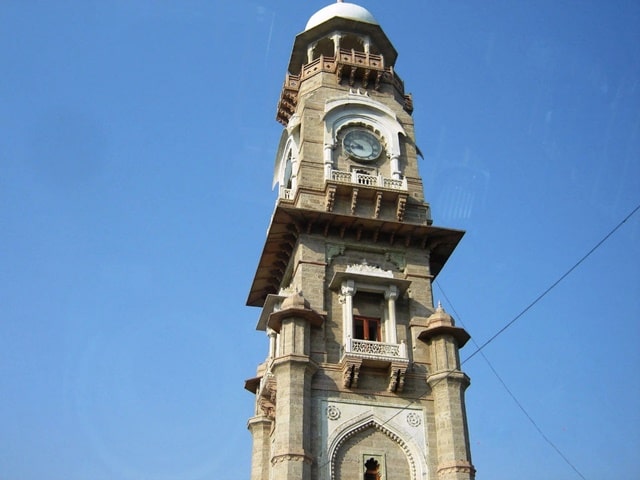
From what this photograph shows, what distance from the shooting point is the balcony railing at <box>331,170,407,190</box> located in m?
30.6

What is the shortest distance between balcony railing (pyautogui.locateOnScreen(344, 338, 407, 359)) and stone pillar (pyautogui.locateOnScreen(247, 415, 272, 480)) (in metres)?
7.02

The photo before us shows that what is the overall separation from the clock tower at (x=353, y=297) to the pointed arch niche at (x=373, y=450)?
0.04 meters

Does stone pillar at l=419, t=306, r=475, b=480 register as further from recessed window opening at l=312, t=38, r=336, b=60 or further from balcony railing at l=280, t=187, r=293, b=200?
recessed window opening at l=312, t=38, r=336, b=60

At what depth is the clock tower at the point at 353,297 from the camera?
82.7 feet

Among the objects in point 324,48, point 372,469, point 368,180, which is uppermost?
point 324,48

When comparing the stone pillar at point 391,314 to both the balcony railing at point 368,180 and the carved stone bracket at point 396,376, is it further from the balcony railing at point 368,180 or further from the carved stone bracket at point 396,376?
the balcony railing at point 368,180

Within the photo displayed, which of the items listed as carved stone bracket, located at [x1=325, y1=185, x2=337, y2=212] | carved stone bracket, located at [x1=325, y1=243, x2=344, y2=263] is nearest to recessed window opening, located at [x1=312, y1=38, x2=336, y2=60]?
carved stone bracket, located at [x1=325, y1=185, x2=337, y2=212]

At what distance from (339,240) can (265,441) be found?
922 cm

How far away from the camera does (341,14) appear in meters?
37.8

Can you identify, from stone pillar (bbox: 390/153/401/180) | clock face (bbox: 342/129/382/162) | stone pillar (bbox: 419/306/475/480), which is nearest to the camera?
stone pillar (bbox: 419/306/475/480)

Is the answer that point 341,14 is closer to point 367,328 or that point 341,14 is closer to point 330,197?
point 330,197

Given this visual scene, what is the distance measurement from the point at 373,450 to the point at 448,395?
10.7 feet

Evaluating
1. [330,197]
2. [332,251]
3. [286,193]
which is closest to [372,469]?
[332,251]

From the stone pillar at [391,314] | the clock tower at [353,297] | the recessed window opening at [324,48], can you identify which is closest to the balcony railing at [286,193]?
the clock tower at [353,297]
